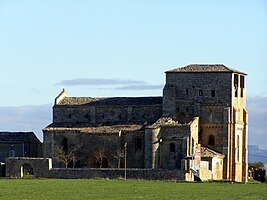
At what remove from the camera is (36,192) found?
6450 centimetres

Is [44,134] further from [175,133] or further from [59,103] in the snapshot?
[175,133]

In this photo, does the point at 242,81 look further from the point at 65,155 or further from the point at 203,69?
the point at 65,155

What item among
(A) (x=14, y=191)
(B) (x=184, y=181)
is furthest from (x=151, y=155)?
(A) (x=14, y=191)

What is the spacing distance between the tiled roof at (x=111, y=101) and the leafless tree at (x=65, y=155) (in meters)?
6.10

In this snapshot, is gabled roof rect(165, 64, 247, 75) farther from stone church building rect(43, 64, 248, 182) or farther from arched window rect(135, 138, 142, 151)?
arched window rect(135, 138, 142, 151)

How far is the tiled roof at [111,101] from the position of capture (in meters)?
108

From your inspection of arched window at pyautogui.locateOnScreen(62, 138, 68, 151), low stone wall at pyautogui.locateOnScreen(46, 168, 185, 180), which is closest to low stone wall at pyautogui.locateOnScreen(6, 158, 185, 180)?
low stone wall at pyautogui.locateOnScreen(46, 168, 185, 180)

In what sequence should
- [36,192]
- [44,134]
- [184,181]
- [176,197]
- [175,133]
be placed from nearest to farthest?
1. [176,197]
2. [36,192]
3. [184,181]
4. [175,133]
5. [44,134]

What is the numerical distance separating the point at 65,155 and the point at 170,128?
11.9 meters

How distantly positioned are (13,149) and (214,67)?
23.9m

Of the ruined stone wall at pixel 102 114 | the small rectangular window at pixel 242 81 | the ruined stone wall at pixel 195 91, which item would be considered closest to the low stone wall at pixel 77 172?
the ruined stone wall at pixel 102 114

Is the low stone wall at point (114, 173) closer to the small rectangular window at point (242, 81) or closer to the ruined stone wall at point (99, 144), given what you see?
the ruined stone wall at point (99, 144)

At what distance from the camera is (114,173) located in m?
95.5

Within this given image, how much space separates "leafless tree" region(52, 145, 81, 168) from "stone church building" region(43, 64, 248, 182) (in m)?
0.35
